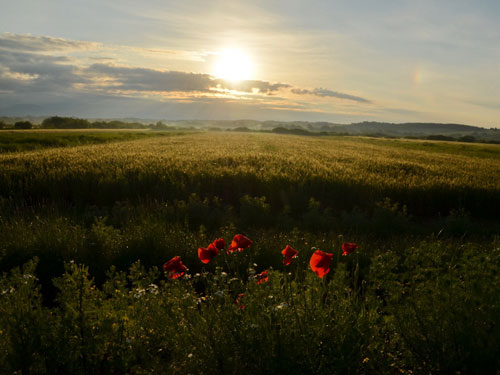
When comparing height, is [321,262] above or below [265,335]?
above

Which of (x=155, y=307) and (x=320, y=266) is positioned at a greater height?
(x=320, y=266)

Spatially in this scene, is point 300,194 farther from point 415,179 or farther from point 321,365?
point 321,365

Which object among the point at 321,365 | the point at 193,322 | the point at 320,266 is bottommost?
the point at 321,365

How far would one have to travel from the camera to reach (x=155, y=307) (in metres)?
3.05

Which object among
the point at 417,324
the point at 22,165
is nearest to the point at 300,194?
the point at 417,324

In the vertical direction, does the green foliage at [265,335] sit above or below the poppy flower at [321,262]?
below

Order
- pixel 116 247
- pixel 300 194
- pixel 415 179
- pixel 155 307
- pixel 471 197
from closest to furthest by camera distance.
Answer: pixel 155 307, pixel 116 247, pixel 300 194, pixel 471 197, pixel 415 179

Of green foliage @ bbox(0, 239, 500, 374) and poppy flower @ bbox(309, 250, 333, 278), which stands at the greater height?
poppy flower @ bbox(309, 250, 333, 278)

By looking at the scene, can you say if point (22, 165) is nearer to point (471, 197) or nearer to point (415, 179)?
point (415, 179)

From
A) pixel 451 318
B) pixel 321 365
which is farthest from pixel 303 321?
pixel 451 318

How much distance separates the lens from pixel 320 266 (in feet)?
9.12

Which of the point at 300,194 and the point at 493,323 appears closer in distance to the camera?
the point at 493,323

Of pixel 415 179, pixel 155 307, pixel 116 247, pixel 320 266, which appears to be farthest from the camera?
pixel 415 179

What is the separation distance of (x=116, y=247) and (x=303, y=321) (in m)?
4.03
